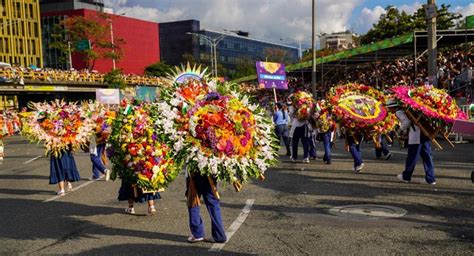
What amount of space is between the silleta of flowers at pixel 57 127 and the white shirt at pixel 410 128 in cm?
719

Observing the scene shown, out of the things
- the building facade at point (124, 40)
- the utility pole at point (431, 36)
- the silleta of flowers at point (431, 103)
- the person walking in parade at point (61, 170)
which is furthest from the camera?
the building facade at point (124, 40)

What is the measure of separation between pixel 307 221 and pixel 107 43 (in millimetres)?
64339

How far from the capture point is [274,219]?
7789mm

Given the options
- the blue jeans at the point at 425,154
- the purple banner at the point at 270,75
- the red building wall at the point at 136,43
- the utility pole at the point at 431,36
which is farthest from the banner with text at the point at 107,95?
the red building wall at the point at 136,43

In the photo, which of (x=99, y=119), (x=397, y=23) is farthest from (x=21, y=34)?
(x=99, y=119)

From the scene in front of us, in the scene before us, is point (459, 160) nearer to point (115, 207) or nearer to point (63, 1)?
point (115, 207)

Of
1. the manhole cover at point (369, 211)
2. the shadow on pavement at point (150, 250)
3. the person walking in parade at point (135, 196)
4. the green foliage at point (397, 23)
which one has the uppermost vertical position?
the green foliage at point (397, 23)

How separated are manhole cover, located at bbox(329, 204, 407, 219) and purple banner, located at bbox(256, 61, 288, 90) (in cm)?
2126

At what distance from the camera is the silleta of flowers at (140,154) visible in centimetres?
787

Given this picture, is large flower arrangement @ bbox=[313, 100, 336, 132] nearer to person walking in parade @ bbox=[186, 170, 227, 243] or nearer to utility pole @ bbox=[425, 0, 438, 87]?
utility pole @ bbox=[425, 0, 438, 87]

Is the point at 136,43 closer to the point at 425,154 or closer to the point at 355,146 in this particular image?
the point at 355,146

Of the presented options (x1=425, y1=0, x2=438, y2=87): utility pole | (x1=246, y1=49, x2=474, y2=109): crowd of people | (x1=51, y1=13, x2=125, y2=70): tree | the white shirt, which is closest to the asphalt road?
the white shirt

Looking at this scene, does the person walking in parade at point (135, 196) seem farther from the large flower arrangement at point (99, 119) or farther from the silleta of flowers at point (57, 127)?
the large flower arrangement at point (99, 119)

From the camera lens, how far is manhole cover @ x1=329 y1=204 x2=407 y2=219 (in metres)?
7.80
